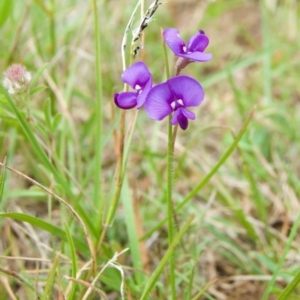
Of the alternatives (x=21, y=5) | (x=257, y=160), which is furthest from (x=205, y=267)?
(x=21, y=5)

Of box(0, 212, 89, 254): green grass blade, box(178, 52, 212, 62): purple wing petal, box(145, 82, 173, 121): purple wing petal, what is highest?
box(178, 52, 212, 62): purple wing petal

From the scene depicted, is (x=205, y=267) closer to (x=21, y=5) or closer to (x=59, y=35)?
(x=59, y=35)

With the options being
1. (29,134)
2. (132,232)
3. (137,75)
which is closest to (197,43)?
(137,75)

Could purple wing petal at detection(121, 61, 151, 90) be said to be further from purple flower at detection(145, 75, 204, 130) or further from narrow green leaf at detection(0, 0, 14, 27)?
narrow green leaf at detection(0, 0, 14, 27)

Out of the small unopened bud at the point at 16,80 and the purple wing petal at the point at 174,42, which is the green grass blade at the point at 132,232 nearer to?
the small unopened bud at the point at 16,80

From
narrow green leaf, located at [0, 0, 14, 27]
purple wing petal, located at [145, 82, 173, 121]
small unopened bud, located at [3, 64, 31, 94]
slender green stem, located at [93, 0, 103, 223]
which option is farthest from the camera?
narrow green leaf, located at [0, 0, 14, 27]

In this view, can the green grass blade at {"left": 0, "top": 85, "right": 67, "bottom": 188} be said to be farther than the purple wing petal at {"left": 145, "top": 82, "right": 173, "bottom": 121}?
Yes

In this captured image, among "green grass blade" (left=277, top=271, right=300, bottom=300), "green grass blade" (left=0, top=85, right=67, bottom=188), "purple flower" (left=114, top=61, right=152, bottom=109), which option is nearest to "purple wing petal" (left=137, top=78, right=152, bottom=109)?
"purple flower" (left=114, top=61, right=152, bottom=109)
